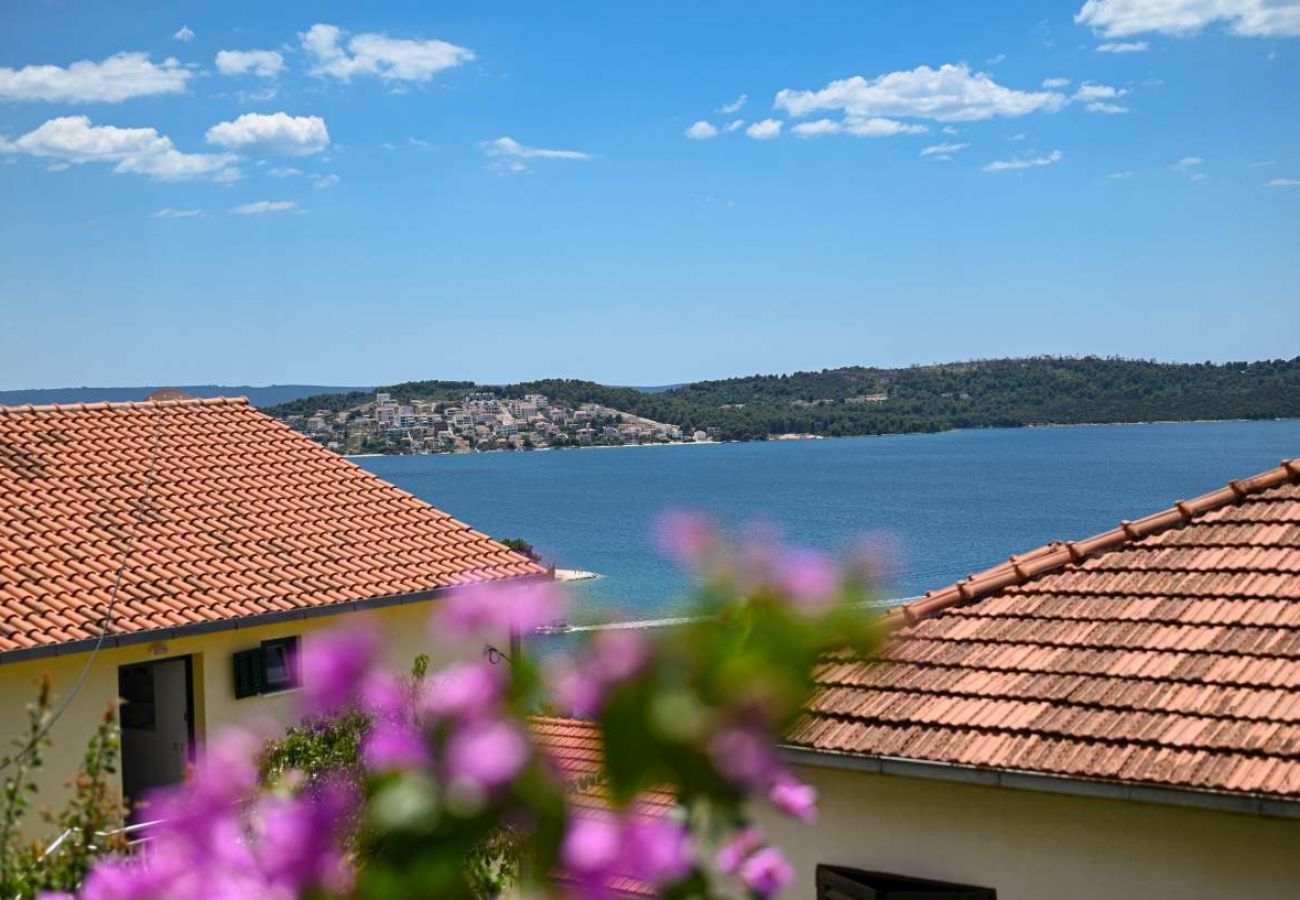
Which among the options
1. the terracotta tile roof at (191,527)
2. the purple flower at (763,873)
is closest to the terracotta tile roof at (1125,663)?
the purple flower at (763,873)

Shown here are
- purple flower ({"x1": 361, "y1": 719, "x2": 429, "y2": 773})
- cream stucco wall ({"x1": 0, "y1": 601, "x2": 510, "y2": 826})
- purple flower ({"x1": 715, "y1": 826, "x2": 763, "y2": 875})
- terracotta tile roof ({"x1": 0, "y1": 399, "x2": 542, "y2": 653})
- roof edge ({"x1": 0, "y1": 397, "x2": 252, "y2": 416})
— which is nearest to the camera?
purple flower ({"x1": 361, "y1": 719, "x2": 429, "y2": 773})

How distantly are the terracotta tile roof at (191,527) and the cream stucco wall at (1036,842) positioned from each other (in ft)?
31.2

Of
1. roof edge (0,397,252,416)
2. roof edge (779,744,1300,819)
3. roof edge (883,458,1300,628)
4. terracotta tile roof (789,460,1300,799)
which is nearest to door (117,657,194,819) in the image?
roof edge (0,397,252,416)

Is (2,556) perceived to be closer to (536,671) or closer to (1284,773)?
(1284,773)

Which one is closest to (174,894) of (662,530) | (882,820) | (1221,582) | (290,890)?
(290,890)

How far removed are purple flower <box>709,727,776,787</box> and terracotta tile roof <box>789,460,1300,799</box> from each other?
566cm

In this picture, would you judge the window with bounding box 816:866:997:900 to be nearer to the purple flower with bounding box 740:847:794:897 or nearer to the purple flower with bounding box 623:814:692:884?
the purple flower with bounding box 740:847:794:897

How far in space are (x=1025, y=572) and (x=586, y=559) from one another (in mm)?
98500

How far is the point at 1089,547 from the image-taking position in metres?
9.38

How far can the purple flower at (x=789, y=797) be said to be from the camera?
1.25 metres

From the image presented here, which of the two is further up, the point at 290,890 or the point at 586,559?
the point at 290,890

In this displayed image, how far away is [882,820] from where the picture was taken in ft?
26.1

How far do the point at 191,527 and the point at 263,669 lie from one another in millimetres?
2397

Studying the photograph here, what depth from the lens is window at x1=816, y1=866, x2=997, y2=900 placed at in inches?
301
